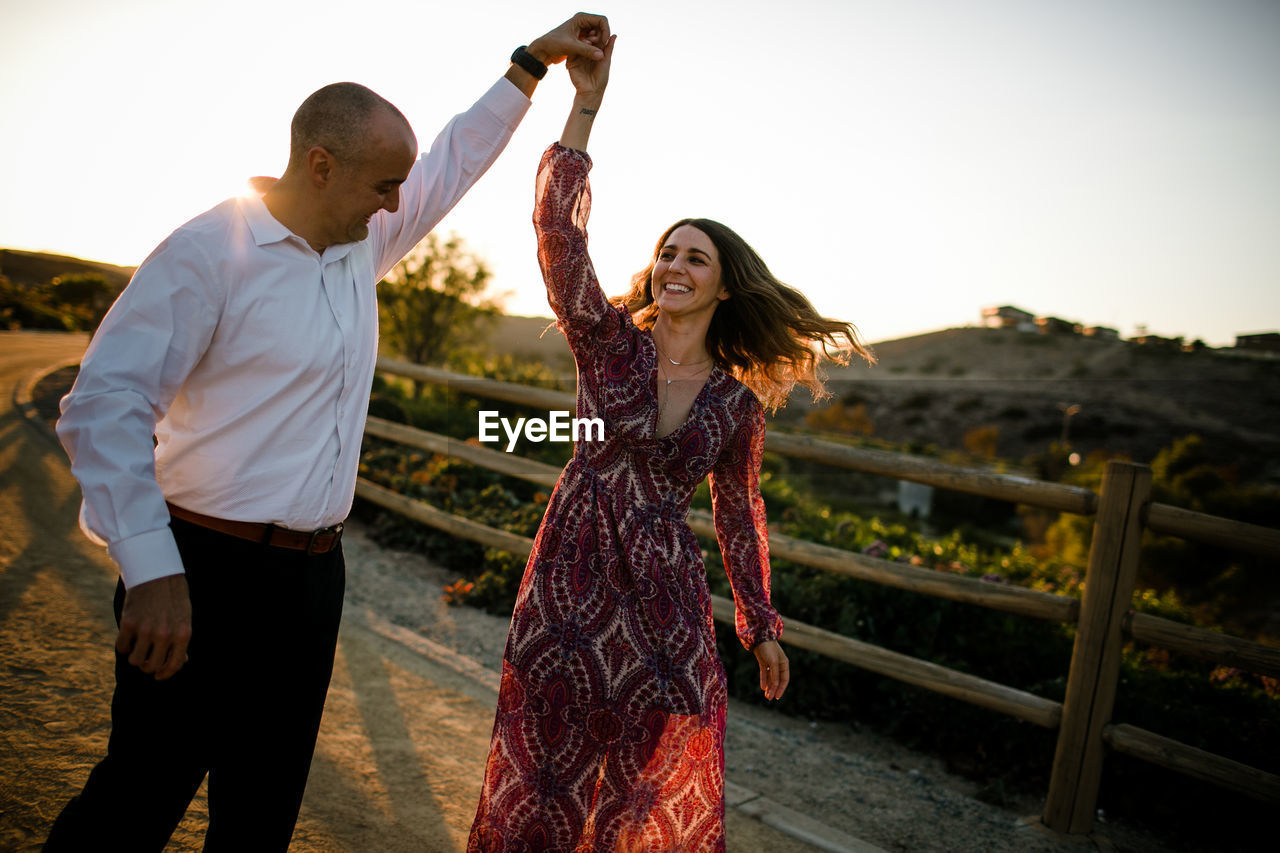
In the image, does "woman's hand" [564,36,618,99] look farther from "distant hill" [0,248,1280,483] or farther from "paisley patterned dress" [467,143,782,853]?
"distant hill" [0,248,1280,483]

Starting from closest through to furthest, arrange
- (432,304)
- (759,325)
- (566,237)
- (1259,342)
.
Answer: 1. (566,237)
2. (759,325)
3. (432,304)
4. (1259,342)

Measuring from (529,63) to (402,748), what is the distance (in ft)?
8.07

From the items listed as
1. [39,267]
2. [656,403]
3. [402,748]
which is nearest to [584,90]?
[656,403]

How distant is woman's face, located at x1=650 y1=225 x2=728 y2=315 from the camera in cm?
214

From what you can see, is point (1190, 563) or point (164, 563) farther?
point (1190, 563)

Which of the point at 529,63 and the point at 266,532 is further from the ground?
the point at 529,63

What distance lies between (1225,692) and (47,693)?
530 centimetres

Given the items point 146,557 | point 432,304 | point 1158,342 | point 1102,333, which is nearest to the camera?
point 146,557

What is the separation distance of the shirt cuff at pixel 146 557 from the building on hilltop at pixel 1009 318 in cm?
6825

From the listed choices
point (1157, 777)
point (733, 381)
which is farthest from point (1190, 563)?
point (733, 381)

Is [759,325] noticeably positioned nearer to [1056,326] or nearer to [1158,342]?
[1158,342]

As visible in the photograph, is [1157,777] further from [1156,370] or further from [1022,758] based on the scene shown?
[1156,370]

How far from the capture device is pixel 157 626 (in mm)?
1255

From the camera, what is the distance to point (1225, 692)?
3.99 metres
